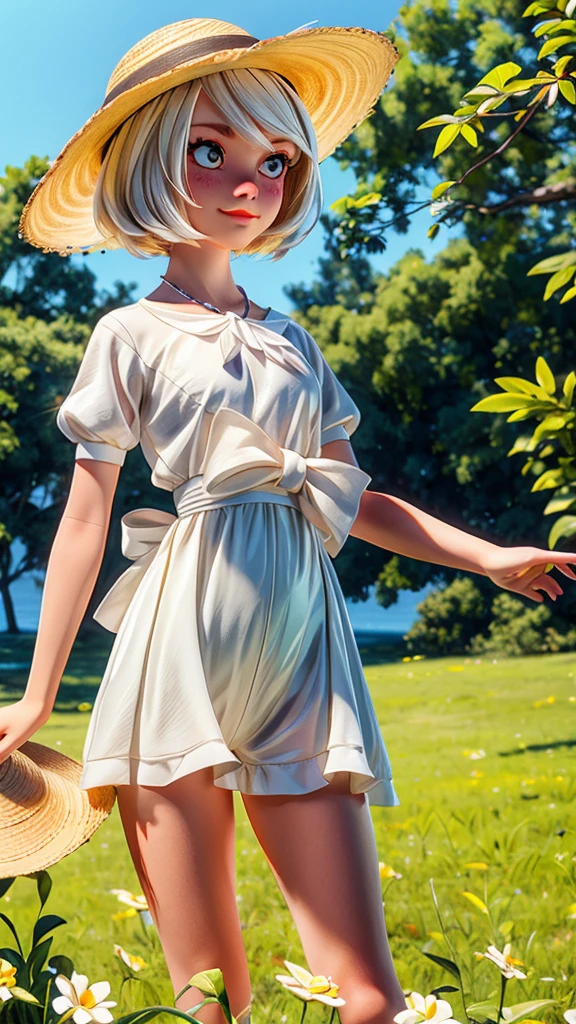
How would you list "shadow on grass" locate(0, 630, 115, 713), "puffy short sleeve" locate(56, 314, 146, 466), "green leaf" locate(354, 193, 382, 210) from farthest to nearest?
"shadow on grass" locate(0, 630, 115, 713) < "green leaf" locate(354, 193, 382, 210) < "puffy short sleeve" locate(56, 314, 146, 466)

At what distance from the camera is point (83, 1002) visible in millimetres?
2088

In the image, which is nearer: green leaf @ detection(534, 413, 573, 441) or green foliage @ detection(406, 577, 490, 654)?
green leaf @ detection(534, 413, 573, 441)

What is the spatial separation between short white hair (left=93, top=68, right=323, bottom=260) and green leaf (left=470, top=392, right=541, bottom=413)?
2.22 ft

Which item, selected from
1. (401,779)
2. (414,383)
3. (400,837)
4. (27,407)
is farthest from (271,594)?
(414,383)

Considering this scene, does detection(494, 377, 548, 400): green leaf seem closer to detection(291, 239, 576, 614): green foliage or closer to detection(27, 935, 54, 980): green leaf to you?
detection(27, 935, 54, 980): green leaf

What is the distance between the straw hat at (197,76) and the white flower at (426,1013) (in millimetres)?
1700

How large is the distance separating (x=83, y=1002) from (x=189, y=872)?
1.31ft

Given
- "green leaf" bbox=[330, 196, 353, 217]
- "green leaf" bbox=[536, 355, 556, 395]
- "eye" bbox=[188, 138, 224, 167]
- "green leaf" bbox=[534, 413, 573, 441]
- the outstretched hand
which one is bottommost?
the outstretched hand

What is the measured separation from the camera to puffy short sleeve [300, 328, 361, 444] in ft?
7.70

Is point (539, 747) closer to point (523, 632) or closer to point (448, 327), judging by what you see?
point (523, 632)

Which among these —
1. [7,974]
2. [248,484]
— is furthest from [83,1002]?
[248,484]

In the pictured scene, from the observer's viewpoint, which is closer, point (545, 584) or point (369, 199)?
point (545, 584)

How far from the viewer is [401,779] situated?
782 cm

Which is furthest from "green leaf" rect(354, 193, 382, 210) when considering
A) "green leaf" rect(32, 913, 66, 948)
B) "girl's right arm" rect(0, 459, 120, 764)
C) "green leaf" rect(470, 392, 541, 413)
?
"green leaf" rect(32, 913, 66, 948)
